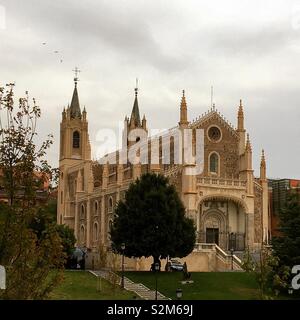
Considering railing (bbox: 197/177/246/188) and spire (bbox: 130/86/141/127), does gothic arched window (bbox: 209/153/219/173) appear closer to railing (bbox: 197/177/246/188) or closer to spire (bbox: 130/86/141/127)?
railing (bbox: 197/177/246/188)

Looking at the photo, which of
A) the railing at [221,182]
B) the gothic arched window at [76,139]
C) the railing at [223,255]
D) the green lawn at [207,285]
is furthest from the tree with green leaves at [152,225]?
the gothic arched window at [76,139]

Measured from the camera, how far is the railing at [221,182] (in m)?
58.4

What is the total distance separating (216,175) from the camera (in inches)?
2421

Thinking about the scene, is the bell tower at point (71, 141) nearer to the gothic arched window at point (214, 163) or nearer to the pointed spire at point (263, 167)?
the gothic arched window at point (214, 163)

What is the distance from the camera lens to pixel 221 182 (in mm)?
59094

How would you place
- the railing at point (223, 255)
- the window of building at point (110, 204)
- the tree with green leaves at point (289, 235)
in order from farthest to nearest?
the window of building at point (110, 204)
the railing at point (223, 255)
the tree with green leaves at point (289, 235)

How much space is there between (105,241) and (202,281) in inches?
1045

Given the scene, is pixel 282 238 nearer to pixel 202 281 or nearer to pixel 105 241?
pixel 202 281

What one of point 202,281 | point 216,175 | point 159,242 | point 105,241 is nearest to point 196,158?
point 216,175

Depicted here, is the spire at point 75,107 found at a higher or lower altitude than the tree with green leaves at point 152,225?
higher

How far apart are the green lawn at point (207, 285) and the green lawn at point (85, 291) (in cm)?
244

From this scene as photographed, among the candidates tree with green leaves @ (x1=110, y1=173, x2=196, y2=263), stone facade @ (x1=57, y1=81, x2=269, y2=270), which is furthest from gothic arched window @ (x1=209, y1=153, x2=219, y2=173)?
tree with green leaves @ (x1=110, y1=173, x2=196, y2=263)

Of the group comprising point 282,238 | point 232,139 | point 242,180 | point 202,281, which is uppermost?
point 232,139

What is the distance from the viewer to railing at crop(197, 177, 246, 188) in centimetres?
5838
